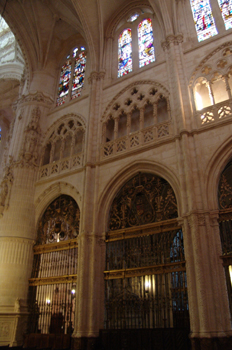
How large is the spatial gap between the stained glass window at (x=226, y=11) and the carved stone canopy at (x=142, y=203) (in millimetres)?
6531

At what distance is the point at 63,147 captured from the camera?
14297 mm

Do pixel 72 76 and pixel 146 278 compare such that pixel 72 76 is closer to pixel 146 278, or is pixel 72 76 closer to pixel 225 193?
pixel 225 193

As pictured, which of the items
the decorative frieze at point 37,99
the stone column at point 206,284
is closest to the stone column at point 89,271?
the stone column at point 206,284

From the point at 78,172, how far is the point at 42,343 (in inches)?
246

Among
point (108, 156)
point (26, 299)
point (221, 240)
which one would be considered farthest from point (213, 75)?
point (26, 299)

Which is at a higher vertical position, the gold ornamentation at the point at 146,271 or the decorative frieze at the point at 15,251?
the decorative frieze at the point at 15,251

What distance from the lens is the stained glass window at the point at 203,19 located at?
40.2ft

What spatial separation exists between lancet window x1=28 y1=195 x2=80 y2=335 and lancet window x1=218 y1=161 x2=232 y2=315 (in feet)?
17.7

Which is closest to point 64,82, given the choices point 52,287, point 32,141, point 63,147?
point 32,141

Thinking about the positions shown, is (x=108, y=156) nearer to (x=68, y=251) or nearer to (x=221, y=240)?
(x=68, y=251)

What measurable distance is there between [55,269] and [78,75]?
9.88 m

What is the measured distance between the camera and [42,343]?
1077 cm

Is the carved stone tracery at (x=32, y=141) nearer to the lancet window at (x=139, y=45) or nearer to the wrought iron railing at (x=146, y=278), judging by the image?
the lancet window at (x=139, y=45)

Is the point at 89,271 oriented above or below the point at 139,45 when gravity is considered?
below
